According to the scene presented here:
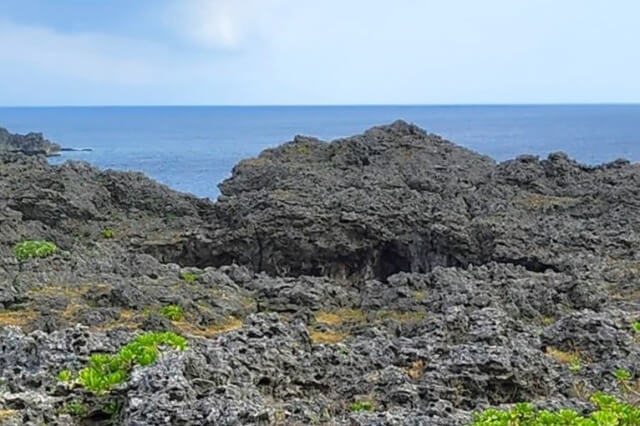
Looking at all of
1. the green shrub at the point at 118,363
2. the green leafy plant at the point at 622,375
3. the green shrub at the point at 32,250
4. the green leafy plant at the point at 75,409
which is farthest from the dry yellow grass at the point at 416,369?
the green shrub at the point at 32,250

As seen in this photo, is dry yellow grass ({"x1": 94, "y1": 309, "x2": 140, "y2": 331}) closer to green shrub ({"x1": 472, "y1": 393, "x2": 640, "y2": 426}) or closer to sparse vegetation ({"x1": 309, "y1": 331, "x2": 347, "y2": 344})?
sparse vegetation ({"x1": 309, "y1": 331, "x2": 347, "y2": 344})

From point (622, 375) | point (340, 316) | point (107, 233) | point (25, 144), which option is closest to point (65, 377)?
point (622, 375)

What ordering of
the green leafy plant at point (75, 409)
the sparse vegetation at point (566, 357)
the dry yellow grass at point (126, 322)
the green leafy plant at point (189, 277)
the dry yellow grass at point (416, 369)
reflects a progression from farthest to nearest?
1. the green leafy plant at point (189, 277)
2. the dry yellow grass at point (126, 322)
3. the sparse vegetation at point (566, 357)
4. the dry yellow grass at point (416, 369)
5. the green leafy plant at point (75, 409)

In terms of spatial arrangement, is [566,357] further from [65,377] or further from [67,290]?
[67,290]

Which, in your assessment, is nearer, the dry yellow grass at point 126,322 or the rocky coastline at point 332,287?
the rocky coastline at point 332,287

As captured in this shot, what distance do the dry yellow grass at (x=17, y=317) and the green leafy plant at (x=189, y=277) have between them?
163 inches

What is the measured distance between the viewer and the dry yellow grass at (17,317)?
1773 centimetres

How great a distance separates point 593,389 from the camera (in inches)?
523

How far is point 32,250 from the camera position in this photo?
2448 cm

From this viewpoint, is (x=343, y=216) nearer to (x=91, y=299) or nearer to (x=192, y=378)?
(x=91, y=299)

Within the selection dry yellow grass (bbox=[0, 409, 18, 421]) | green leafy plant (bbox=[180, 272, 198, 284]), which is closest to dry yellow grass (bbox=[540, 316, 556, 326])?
green leafy plant (bbox=[180, 272, 198, 284])

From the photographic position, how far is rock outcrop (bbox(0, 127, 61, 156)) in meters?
120

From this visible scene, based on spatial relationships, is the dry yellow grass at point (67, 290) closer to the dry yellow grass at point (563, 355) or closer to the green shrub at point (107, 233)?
the dry yellow grass at point (563, 355)

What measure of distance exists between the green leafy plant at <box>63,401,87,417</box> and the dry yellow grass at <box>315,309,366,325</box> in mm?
8371
